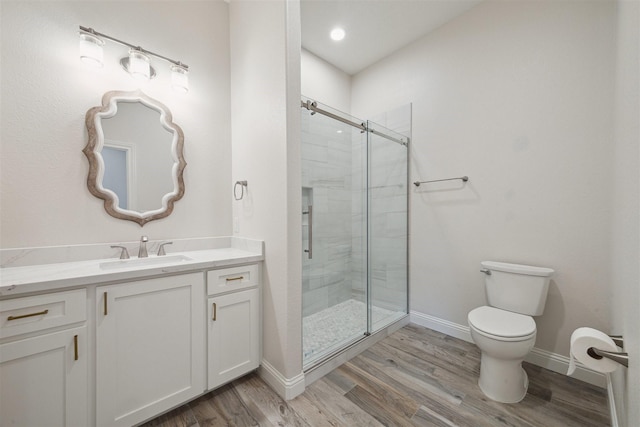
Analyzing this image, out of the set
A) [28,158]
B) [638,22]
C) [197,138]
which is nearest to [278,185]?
[197,138]

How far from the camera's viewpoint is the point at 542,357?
181 cm

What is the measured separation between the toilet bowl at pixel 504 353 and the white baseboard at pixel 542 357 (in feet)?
1.13

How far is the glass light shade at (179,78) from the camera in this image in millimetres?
1823

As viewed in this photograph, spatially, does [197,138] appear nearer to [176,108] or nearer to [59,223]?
[176,108]

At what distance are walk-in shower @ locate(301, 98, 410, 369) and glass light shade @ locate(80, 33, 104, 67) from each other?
140 centimetres

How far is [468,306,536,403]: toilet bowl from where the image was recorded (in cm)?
144

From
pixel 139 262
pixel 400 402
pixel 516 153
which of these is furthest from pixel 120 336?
pixel 516 153

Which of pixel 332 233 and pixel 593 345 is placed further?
pixel 332 233

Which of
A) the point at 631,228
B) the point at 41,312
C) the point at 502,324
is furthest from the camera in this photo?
the point at 502,324

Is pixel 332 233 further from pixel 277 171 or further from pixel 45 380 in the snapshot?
pixel 45 380

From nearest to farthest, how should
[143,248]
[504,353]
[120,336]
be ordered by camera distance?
[120,336]
[504,353]
[143,248]

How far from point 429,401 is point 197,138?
2483mm

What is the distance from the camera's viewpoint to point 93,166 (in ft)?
5.11

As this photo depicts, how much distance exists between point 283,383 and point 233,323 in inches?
19.1
